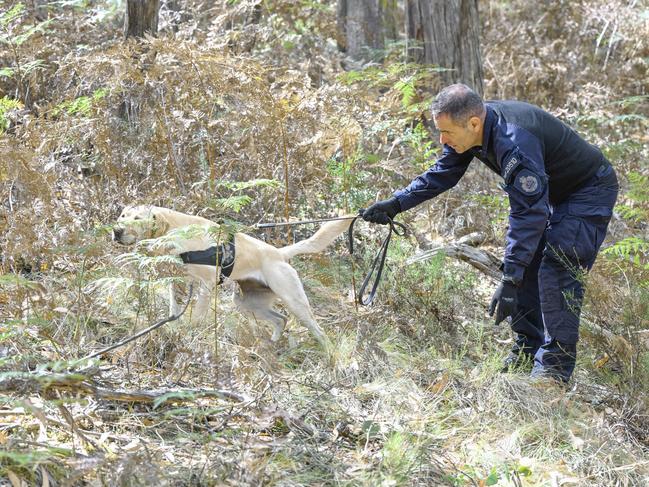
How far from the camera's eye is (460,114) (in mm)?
4883

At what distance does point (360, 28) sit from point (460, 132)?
8.44m

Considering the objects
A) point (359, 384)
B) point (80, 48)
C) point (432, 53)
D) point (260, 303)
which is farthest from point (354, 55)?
point (359, 384)

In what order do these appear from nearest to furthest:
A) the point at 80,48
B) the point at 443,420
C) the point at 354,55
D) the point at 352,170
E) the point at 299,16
Result: the point at 443,420 < the point at 352,170 < the point at 80,48 < the point at 299,16 < the point at 354,55

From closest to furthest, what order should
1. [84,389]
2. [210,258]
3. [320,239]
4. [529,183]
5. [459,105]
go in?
1. [84,389]
2. [529,183]
3. [459,105]
4. [210,258]
5. [320,239]

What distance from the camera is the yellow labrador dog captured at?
5.61 m

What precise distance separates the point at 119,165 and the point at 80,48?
226cm

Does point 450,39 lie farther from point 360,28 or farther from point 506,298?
point 506,298

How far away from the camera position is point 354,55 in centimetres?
1280

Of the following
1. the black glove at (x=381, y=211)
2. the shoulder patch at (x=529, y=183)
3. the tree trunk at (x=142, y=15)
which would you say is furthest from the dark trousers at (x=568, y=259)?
the tree trunk at (x=142, y=15)

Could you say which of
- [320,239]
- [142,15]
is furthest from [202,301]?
[142,15]

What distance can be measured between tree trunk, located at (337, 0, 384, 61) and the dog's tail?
6544mm

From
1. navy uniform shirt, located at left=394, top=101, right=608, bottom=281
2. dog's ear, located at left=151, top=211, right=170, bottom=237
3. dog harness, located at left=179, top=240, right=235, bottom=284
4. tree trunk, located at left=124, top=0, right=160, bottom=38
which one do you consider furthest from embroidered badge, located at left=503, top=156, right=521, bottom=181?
tree trunk, located at left=124, top=0, right=160, bottom=38

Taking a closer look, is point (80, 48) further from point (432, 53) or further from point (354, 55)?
point (354, 55)

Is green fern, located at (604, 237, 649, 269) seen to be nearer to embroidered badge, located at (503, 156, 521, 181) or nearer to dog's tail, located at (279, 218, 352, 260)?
embroidered badge, located at (503, 156, 521, 181)
